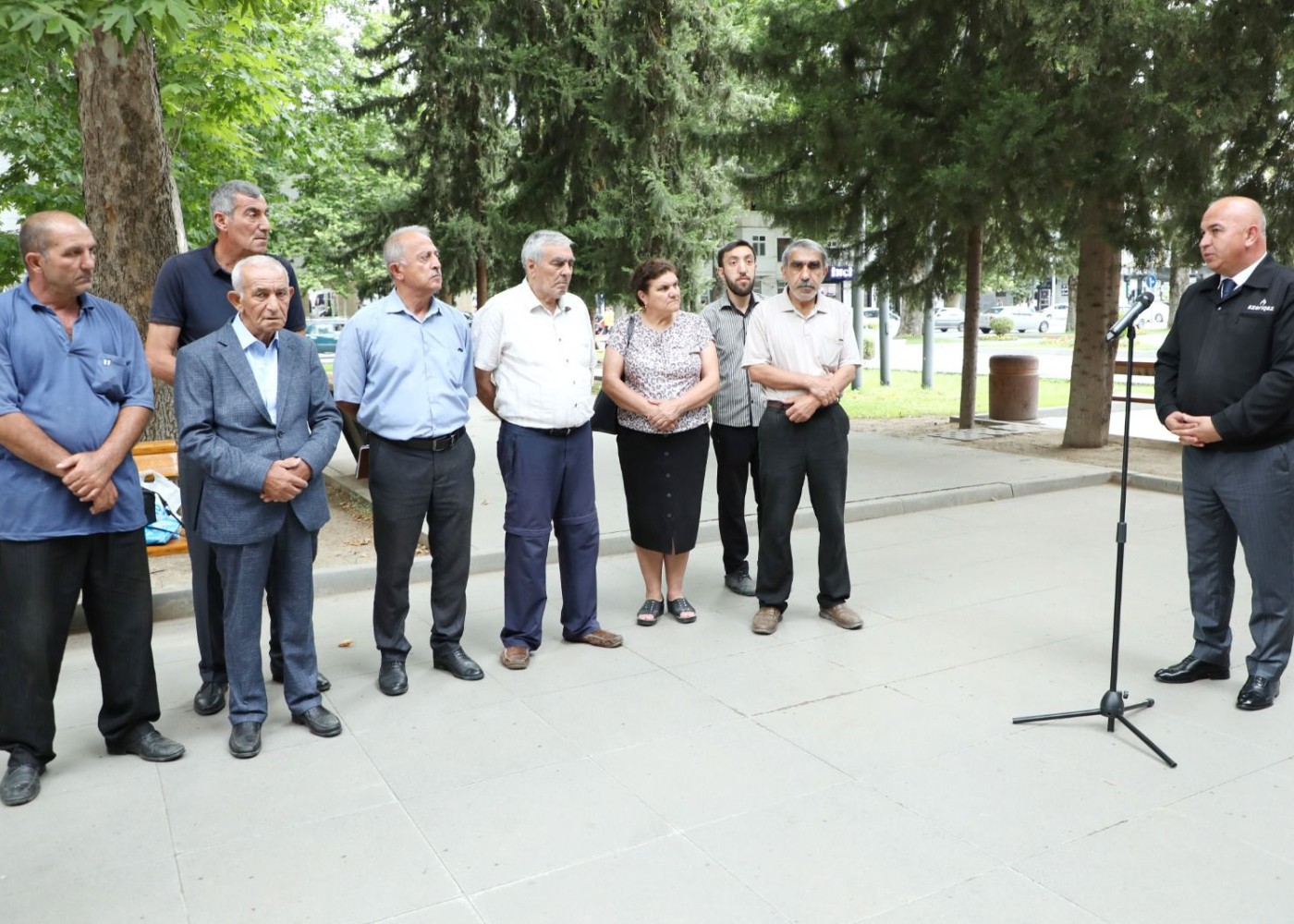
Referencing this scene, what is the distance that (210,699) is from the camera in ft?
15.7

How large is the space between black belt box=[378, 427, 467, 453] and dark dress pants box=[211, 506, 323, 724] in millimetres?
616

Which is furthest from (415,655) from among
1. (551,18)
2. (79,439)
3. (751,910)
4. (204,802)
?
(551,18)

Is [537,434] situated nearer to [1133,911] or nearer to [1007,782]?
[1007,782]

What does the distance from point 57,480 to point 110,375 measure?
0.44 m

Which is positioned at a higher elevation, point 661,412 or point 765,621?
point 661,412

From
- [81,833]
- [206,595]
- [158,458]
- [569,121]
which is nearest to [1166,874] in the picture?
[81,833]

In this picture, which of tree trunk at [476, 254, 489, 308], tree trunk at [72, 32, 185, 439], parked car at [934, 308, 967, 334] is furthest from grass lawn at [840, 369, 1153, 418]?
parked car at [934, 308, 967, 334]

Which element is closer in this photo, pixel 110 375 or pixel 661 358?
pixel 110 375

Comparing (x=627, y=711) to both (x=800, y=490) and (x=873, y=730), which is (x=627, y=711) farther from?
(x=800, y=490)

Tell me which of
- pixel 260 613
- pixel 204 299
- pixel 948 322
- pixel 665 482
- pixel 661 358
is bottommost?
pixel 948 322

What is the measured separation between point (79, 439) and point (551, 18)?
16.9 m

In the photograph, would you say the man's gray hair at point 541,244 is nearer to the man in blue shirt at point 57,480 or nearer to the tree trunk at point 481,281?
the man in blue shirt at point 57,480

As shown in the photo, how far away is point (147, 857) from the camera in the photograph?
3.49 meters

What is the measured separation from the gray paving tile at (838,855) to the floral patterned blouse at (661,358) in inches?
99.3
